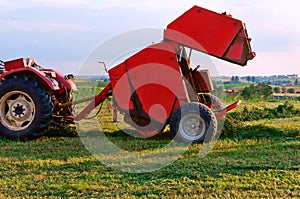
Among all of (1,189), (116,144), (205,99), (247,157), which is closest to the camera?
(1,189)

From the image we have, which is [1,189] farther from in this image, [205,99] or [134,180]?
[205,99]

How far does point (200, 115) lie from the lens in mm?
7918

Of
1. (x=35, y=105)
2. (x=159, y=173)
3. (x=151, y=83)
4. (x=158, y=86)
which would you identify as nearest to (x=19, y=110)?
(x=35, y=105)

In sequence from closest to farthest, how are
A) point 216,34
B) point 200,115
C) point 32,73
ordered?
point 200,115
point 216,34
point 32,73

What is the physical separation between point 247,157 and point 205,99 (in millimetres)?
3199

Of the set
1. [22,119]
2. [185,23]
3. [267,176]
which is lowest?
[267,176]

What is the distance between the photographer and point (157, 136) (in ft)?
28.9

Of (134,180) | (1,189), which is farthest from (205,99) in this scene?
(1,189)

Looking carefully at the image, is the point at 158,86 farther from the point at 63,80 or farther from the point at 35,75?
the point at 35,75

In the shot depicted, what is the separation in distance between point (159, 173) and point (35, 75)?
3831 mm

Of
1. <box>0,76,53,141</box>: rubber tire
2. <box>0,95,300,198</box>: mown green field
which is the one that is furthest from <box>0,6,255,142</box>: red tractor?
<box>0,95,300,198</box>: mown green field

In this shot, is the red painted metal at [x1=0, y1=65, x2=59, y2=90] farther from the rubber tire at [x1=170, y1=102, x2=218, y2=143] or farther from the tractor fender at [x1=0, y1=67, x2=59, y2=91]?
the rubber tire at [x1=170, y1=102, x2=218, y2=143]

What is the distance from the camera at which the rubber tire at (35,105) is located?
27.4 ft

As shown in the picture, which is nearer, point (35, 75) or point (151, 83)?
point (151, 83)
